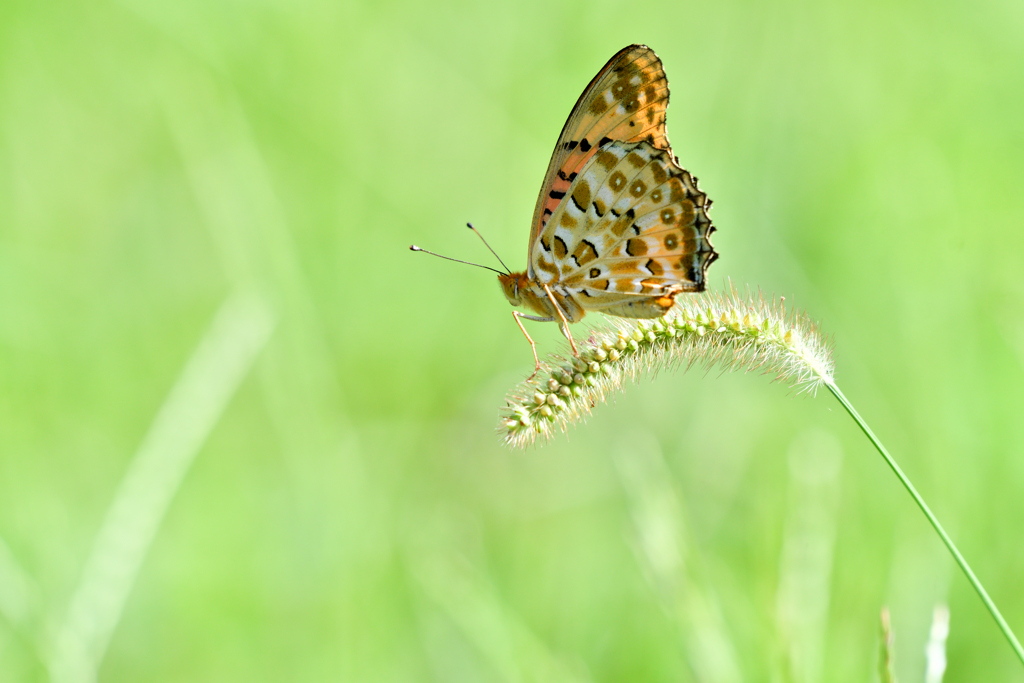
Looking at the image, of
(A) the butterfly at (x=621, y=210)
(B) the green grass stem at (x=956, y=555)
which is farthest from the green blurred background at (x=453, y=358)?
(B) the green grass stem at (x=956, y=555)

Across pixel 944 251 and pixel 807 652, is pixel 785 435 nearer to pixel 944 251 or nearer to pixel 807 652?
pixel 944 251

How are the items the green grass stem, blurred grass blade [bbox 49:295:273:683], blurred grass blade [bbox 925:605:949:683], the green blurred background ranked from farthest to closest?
the green blurred background → blurred grass blade [bbox 49:295:273:683] → blurred grass blade [bbox 925:605:949:683] → the green grass stem

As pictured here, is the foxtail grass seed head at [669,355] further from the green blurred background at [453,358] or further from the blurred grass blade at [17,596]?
the blurred grass blade at [17,596]

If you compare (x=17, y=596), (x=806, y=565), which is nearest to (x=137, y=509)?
(x=17, y=596)

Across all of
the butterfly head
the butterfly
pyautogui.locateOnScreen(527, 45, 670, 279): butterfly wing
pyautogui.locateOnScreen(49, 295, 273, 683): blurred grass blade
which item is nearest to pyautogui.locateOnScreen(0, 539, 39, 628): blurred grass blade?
pyautogui.locateOnScreen(49, 295, 273, 683): blurred grass blade

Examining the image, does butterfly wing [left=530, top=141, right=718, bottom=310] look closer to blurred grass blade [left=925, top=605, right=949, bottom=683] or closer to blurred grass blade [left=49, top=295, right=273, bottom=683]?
blurred grass blade [left=925, top=605, right=949, bottom=683]

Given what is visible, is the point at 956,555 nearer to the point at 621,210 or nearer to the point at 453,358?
the point at 621,210
